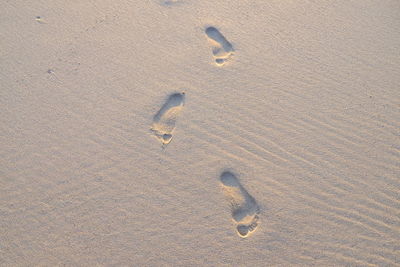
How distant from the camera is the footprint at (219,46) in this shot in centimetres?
333

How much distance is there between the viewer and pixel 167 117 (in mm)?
2965

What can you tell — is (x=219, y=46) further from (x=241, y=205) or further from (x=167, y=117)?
(x=241, y=205)

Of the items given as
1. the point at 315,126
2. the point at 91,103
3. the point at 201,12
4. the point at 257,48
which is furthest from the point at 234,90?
the point at 91,103

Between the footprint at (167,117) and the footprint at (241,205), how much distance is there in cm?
76

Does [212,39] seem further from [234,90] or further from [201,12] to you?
[234,90]

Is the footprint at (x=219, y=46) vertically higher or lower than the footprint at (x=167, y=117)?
higher

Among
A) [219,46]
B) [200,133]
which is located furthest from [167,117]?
[219,46]

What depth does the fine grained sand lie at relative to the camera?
2.49 metres

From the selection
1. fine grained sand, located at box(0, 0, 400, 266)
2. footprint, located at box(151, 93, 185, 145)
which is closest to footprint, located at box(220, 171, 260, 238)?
fine grained sand, located at box(0, 0, 400, 266)

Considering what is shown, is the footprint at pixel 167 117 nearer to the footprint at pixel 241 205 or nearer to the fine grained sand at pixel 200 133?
the fine grained sand at pixel 200 133

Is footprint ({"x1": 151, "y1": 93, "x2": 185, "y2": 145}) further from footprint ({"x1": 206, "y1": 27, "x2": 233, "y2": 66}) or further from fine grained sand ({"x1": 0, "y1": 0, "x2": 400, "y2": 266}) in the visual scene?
footprint ({"x1": 206, "y1": 27, "x2": 233, "y2": 66})

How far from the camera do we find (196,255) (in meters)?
2.44

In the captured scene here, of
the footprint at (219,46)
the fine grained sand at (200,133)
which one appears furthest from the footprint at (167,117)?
the footprint at (219,46)

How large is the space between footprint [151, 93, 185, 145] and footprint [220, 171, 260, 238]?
29.8 inches
